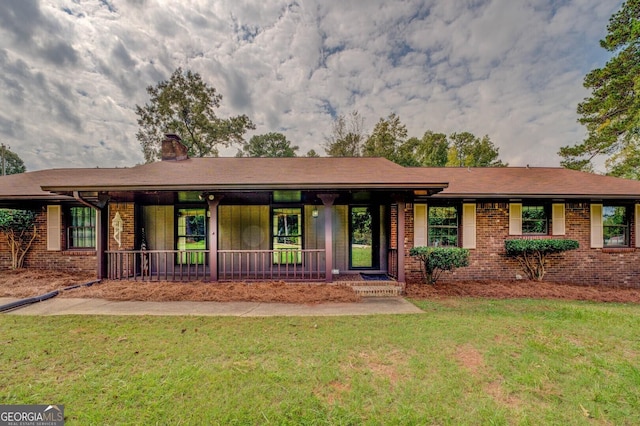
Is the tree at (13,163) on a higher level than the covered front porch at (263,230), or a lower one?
higher

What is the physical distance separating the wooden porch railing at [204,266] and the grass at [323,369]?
238 centimetres

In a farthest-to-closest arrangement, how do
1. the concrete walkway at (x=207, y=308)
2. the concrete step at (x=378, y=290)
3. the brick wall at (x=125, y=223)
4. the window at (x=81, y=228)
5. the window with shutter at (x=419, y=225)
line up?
the window at (x=81, y=228) → the brick wall at (x=125, y=223) → the window with shutter at (x=419, y=225) → the concrete step at (x=378, y=290) → the concrete walkway at (x=207, y=308)

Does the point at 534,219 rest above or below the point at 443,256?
above

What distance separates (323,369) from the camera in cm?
292

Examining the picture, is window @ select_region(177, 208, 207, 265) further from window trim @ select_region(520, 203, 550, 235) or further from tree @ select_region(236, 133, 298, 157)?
tree @ select_region(236, 133, 298, 157)

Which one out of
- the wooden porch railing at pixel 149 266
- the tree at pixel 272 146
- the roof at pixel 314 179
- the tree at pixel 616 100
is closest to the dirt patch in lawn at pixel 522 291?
the roof at pixel 314 179

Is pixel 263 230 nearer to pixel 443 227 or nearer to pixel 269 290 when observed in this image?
pixel 269 290

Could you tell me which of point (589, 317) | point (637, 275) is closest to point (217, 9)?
point (589, 317)

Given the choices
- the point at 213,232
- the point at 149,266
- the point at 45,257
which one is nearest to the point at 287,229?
the point at 213,232

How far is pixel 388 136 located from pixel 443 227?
722 inches

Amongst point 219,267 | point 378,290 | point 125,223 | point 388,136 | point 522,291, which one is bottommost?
point 522,291

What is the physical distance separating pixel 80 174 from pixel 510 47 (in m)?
18.7

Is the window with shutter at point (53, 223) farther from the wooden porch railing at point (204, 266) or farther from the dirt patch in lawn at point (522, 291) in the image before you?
the dirt patch in lawn at point (522, 291)

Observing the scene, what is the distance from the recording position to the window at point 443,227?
7.95 meters
